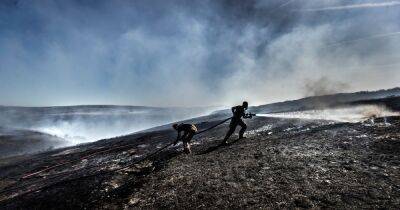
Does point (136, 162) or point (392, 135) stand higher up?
point (392, 135)

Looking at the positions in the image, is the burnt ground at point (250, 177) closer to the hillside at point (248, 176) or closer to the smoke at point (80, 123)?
the hillside at point (248, 176)

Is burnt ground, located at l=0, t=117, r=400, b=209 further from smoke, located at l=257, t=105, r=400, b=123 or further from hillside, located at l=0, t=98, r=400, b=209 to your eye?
smoke, located at l=257, t=105, r=400, b=123

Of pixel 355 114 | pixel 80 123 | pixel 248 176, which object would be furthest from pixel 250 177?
pixel 80 123

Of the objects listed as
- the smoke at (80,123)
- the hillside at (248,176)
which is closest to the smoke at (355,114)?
the hillside at (248,176)

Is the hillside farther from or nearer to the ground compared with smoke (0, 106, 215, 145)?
nearer to the ground

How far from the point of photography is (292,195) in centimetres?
822

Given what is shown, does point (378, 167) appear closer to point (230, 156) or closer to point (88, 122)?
point (230, 156)

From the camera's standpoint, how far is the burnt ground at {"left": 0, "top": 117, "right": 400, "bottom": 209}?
8180 millimetres

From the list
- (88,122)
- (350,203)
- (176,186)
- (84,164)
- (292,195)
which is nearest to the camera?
(350,203)

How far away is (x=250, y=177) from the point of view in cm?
995

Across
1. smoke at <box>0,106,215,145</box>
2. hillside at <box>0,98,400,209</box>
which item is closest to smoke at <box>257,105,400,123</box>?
hillside at <box>0,98,400,209</box>

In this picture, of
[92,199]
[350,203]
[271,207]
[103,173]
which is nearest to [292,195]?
[271,207]

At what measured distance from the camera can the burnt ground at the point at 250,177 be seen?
8.18m

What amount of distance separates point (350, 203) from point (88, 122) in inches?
2090
